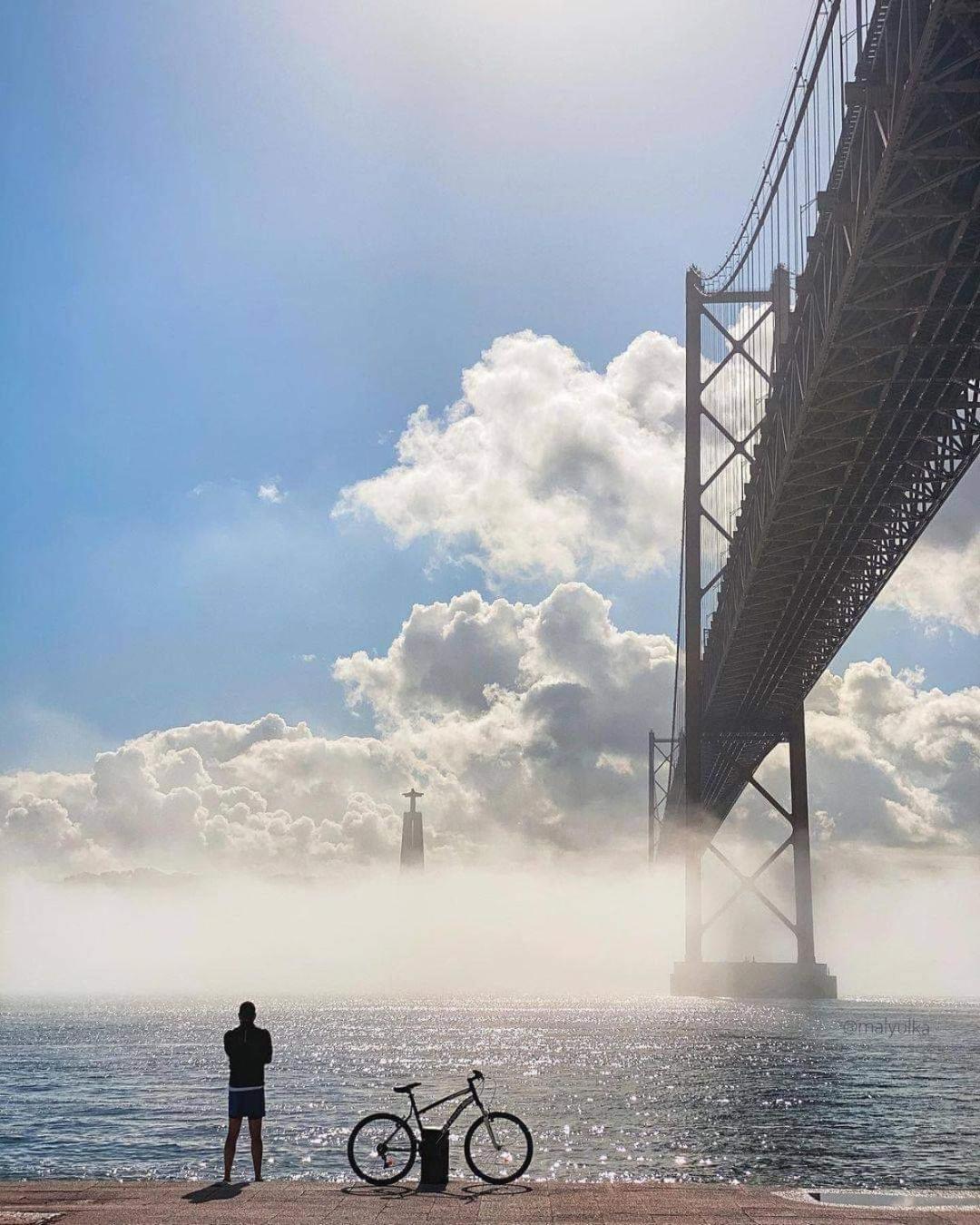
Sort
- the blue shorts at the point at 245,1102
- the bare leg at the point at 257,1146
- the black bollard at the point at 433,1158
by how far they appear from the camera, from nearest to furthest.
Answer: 1. the black bollard at the point at 433,1158
2. the blue shorts at the point at 245,1102
3. the bare leg at the point at 257,1146

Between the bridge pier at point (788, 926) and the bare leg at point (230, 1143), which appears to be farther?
the bridge pier at point (788, 926)

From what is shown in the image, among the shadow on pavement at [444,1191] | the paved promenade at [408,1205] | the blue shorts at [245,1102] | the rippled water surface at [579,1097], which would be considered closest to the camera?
the paved promenade at [408,1205]

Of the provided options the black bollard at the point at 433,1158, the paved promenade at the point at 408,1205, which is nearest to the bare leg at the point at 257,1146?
the paved promenade at the point at 408,1205

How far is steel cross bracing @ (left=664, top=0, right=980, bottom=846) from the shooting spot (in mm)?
19688

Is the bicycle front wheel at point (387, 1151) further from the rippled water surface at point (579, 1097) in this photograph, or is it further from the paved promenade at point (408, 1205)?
the rippled water surface at point (579, 1097)

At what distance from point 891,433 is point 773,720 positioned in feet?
126

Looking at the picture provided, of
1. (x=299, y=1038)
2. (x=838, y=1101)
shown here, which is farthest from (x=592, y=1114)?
(x=299, y=1038)

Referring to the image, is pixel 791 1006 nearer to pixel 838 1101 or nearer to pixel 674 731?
pixel 674 731

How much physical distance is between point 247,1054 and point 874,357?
1891 cm

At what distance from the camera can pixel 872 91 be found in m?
20.7

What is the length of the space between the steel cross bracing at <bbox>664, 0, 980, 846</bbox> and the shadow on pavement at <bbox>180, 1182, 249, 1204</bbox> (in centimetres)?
1471

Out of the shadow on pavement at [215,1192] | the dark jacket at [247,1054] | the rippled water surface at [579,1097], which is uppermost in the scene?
the dark jacket at [247,1054]

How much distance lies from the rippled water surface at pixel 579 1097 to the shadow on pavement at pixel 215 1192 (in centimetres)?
950

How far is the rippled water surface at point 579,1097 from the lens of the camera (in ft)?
80.6
